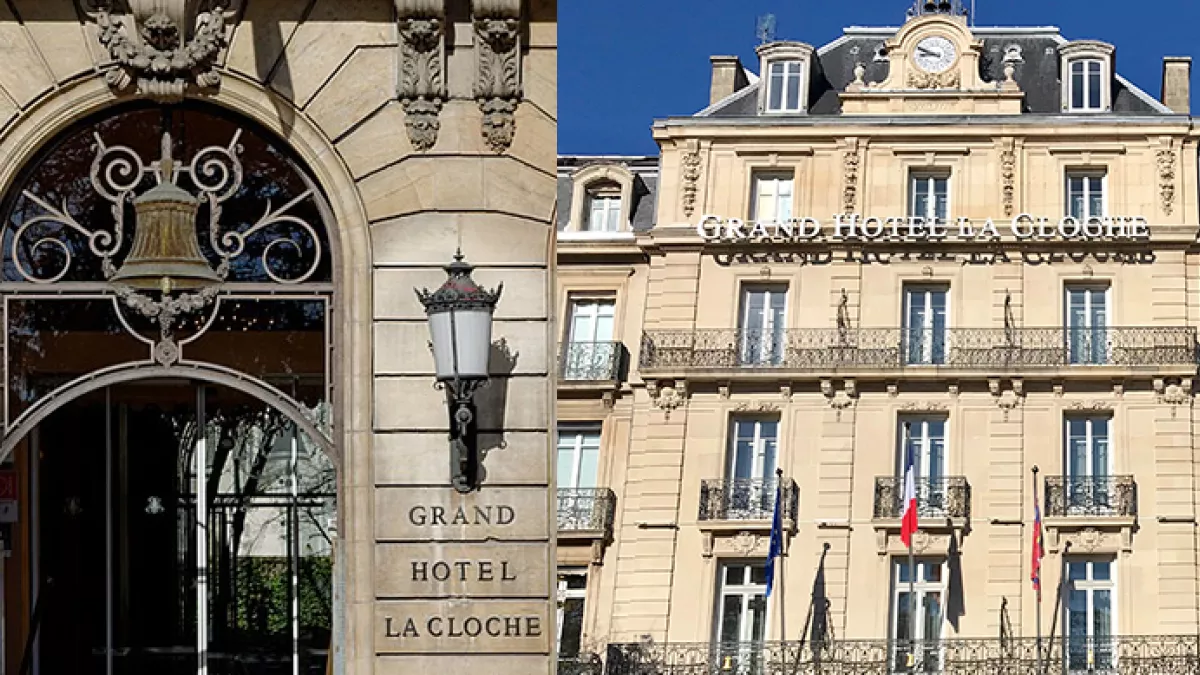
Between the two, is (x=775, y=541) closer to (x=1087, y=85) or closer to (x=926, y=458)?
(x=926, y=458)

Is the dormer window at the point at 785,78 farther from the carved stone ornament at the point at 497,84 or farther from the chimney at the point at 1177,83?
the carved stone ornament at the point at 497,84

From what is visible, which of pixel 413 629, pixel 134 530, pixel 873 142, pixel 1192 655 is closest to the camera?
pixel 413 629

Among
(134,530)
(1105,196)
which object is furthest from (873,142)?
(134,530)

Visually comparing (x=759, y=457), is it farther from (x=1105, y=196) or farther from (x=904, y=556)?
(x=1105, y=196)

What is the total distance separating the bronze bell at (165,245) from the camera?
11.7 meters

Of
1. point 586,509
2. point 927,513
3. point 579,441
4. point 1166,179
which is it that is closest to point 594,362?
point 579,441

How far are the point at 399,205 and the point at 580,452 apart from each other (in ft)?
130

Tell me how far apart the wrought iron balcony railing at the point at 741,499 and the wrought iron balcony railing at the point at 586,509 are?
209cm

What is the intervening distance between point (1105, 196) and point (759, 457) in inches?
355

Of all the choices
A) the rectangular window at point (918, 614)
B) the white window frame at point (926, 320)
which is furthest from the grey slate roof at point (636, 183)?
the rectangular window at point (918, 614)

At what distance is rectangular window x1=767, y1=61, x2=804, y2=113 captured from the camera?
5081cm

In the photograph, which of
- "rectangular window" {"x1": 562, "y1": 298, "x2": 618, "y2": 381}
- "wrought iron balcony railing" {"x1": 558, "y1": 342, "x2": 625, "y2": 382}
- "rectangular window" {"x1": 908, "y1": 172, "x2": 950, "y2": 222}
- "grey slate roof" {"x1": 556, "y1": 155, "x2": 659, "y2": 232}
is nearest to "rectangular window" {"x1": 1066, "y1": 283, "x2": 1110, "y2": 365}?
"rectangular window" {"x1": 908, "y1": 172, "x2": 950, "y2": 222}

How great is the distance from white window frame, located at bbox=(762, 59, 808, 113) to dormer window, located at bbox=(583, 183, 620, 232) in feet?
12.3

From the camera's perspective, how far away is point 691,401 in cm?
4938
